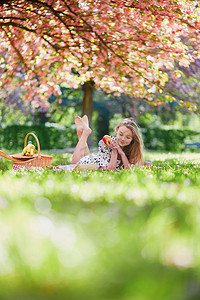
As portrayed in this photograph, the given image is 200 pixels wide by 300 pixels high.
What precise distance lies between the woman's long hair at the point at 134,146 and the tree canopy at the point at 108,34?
161 centimetres

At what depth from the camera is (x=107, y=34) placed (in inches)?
282

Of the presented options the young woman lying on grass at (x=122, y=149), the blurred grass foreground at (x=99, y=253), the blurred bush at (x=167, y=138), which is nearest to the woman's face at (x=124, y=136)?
the young woman lying on grass at (x=122, y=149)

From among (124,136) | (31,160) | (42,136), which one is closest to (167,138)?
(42,136)

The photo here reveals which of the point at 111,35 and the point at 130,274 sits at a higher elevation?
the point at 111,35

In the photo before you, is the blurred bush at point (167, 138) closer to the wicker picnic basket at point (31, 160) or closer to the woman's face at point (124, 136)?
the woman's face at point (124, 136)

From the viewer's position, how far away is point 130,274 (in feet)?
4.13

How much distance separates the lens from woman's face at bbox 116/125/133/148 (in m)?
5.43

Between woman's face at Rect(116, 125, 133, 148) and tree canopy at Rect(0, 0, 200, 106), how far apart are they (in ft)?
5.65

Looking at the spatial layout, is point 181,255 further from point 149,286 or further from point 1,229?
point 1,229

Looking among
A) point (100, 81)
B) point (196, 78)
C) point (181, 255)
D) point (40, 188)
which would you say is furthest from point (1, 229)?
point (196, 78)

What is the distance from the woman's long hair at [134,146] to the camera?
548cm

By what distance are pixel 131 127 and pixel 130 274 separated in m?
4.29

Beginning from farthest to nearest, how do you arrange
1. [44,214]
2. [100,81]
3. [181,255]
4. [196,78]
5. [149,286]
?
[196,78] → [100,81] → [44,214] → [181,255] → [149,286]

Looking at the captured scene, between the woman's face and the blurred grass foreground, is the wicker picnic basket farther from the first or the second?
the blurred grass foreground
